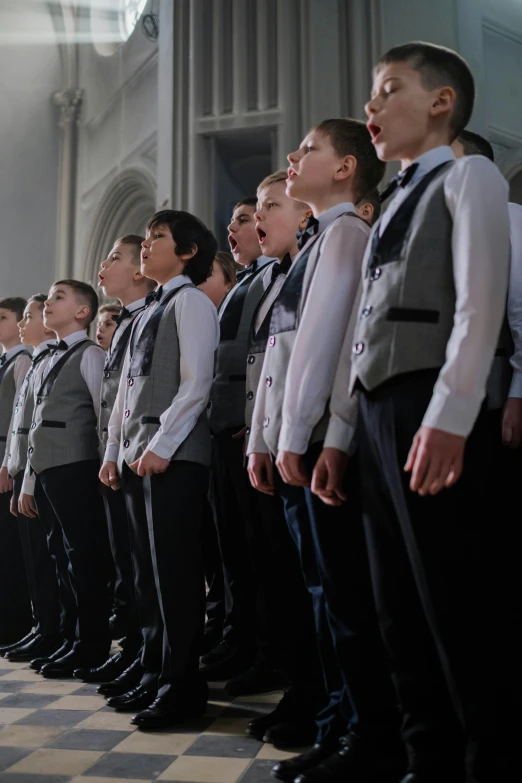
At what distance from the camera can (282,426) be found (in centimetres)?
179

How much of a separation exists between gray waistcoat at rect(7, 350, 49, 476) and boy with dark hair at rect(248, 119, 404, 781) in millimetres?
1741

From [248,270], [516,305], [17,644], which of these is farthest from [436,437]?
[17,644]

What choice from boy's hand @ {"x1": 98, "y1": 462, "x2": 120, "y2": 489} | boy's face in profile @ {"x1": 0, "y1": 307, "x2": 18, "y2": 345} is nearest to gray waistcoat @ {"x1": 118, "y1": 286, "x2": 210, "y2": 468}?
boy's hand @ {"x1": 98, "y1": 462, "x2": 120, "y2": 489}

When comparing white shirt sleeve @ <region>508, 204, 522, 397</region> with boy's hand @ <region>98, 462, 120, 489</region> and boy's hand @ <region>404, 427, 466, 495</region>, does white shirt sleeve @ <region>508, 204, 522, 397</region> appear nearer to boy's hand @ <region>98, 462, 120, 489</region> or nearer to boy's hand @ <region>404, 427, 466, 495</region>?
boy's hand @ <region>404, 427, 466, 495</region>

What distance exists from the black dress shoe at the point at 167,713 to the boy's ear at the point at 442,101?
162 centimetres

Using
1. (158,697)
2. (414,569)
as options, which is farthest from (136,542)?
(414,569)

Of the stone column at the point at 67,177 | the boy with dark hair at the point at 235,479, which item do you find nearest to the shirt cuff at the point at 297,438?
the boy with dark hair at the point at 235,479

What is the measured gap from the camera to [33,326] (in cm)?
383

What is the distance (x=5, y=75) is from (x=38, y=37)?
30.7 inches

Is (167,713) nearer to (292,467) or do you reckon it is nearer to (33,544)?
(292,467)

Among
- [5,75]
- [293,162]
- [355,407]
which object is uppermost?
[5,75]

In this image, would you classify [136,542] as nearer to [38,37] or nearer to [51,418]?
[51,418]

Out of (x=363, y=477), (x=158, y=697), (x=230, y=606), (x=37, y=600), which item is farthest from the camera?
(x=37, y=600)

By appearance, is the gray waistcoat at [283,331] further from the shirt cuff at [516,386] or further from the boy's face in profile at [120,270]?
the boy's face in profile at [120,270]
